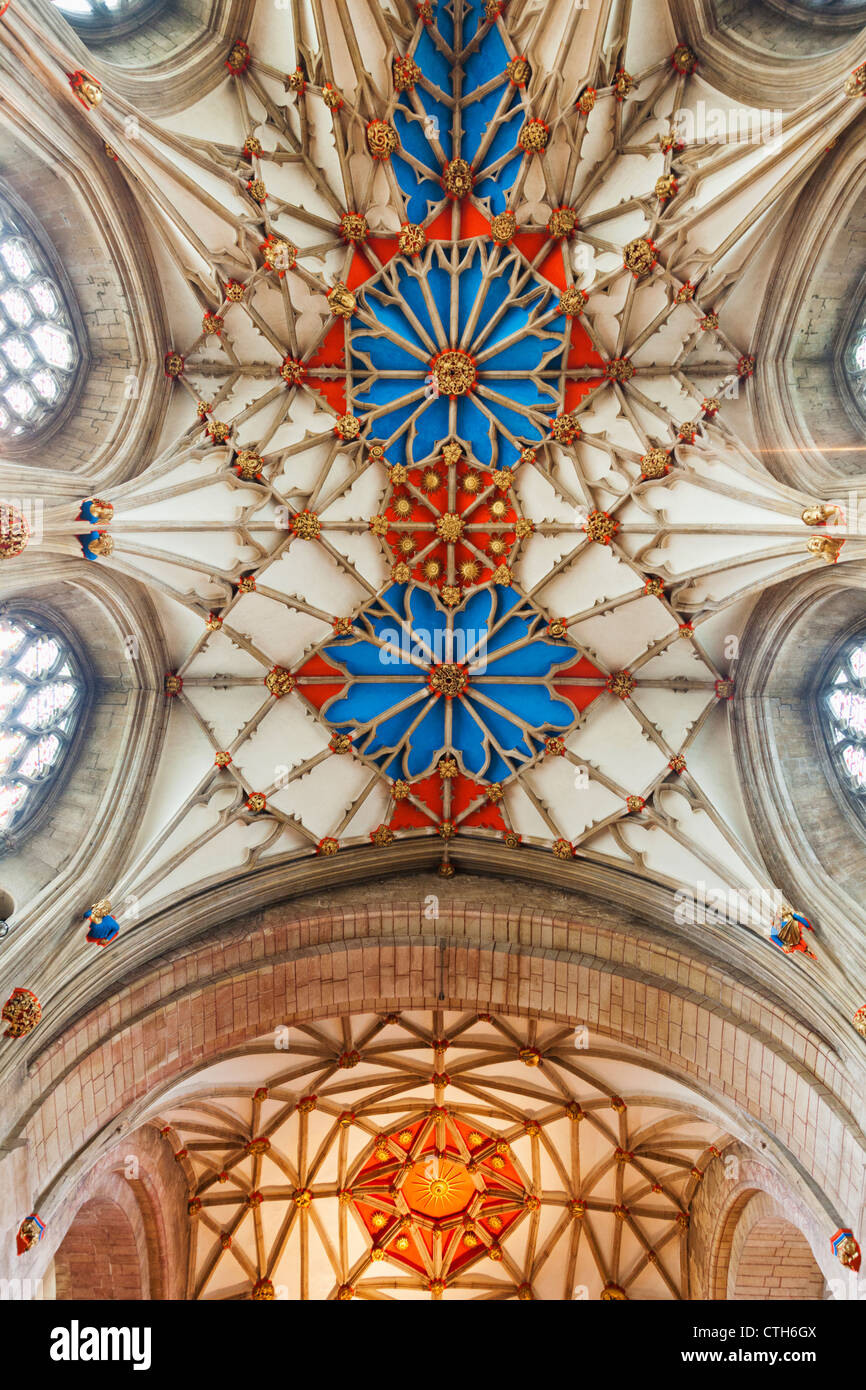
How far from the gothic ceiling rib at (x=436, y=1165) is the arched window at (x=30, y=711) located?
543 centimetres

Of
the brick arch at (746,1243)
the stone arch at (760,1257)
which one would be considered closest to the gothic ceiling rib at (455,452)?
the brick arch at (746,1243)

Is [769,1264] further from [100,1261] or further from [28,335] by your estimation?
[28,335]

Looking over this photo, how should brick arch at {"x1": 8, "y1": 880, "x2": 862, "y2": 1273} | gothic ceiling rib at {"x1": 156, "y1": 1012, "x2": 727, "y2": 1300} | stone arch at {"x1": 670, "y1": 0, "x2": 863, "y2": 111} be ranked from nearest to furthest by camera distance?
1. brick arch at {"x1": 8, "y1": 880, "x2": 862, "y2": 1273}
2. stone arch at {"x1": 670, "y1": 0, "x2": 863, "y2": 111}
3. gothic ceiling rib at {"x1": 156, "y1": 1012, "x2": 727, "y2": 1300}

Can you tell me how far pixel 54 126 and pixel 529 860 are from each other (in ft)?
36.2

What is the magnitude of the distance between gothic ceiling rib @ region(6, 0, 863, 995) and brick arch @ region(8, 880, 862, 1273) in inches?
44.8

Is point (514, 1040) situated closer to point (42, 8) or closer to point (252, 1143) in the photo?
point (252, 1143)

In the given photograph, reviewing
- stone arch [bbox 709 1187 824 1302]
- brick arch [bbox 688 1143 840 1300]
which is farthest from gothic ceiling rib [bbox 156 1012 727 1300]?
stone arch [bbox 709 1187 824 1302]

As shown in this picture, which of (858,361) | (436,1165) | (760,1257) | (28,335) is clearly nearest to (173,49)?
(28,335)

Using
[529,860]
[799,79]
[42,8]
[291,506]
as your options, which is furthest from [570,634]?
[42,8]

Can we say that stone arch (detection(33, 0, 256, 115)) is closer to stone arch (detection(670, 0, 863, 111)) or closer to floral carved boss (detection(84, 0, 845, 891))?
floral carved boss (detection(84, 0, 845, 891))

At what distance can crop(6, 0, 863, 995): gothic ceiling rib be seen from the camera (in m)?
11.9

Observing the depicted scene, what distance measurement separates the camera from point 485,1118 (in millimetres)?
16969

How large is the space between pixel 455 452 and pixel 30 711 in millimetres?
6993

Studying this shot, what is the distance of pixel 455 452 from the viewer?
549 inches
